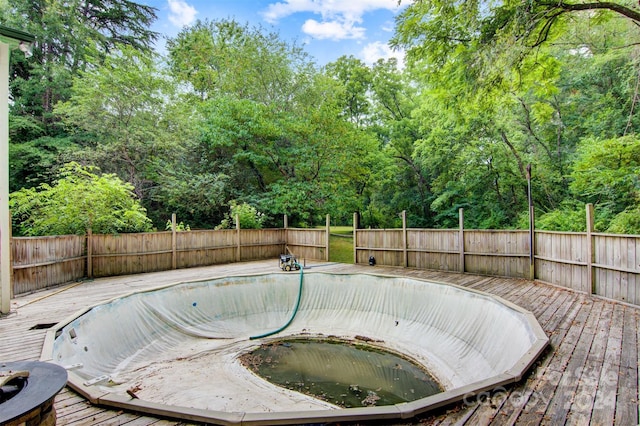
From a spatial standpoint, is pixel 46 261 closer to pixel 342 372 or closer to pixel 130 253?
pixel 130 253

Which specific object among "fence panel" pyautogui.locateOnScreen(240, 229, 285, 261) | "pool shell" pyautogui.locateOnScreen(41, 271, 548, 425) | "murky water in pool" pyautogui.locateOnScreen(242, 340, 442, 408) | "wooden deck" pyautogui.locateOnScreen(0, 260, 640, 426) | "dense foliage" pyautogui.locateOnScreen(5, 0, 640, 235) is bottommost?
Answer: "murky water in pool" pyautogui.locateOnScreen(242, 340, 442, 408)

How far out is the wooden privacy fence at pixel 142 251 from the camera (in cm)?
623

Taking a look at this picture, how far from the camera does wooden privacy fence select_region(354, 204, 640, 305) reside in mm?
4996

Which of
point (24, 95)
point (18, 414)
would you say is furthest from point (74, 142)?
point (18, 414)

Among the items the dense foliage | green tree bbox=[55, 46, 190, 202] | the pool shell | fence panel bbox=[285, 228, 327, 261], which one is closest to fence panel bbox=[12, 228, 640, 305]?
fence panel bbox=[285, 228, 327, 261]

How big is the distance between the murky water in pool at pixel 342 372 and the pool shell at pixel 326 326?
1.11 ft

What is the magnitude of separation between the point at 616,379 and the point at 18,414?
4.11 metres

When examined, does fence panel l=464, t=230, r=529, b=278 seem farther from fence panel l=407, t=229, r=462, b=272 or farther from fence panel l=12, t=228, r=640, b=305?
fence panel l=407, t=229, r=462, b=272

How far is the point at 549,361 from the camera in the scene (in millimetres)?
3029

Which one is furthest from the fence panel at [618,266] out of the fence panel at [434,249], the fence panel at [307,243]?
the fence panel at [307,243]

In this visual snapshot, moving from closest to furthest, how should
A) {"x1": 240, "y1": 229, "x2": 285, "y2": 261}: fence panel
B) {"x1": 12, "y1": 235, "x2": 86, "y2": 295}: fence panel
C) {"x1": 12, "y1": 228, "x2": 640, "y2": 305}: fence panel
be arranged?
1. {"x1": 12, "y1": 228, "x2": 640, "y2": 305}: fence panel
2. {"x1": 12, "y1": 235, "x2": 86, "y2": 295}: fence panel
3. {"x1": 240, "y1": 229, "x2": 285, "y2": 261}: fence panel

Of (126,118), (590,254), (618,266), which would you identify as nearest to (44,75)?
(126,118)

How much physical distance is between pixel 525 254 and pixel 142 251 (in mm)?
9484

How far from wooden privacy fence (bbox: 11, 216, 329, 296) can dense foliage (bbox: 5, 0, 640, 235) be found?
604 millimetres
